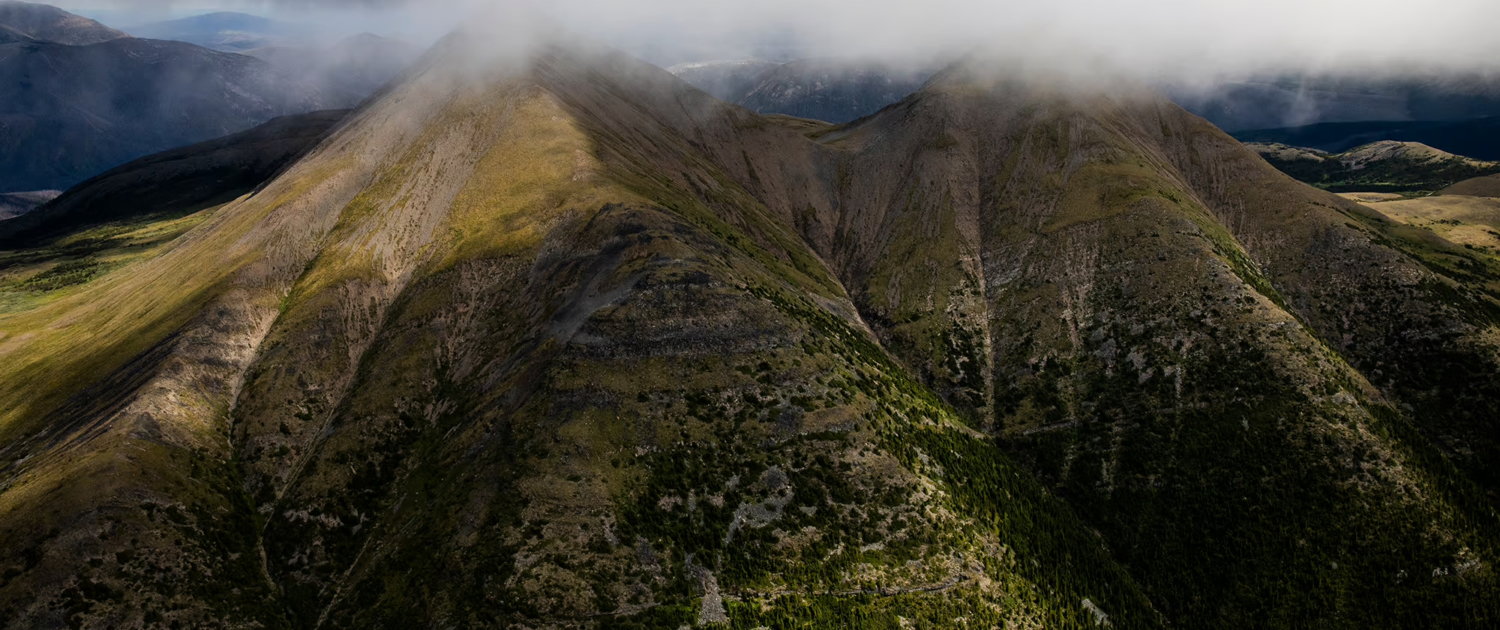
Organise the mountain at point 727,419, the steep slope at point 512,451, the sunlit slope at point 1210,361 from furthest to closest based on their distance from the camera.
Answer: the sunlit slope at point 1210,361 < the mountain at point 727,419 < the steep slope at point 512,451

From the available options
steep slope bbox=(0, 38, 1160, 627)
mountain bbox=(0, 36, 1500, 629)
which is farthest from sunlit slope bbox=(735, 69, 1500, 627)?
steep slope bbox=(0, 38, 1160, 627)

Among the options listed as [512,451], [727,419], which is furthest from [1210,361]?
[512,451]

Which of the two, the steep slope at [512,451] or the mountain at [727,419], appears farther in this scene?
the mountain at [727,419]

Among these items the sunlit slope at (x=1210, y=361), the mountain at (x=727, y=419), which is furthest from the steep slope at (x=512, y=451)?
the sunlit slope at (x=1210, y=361)

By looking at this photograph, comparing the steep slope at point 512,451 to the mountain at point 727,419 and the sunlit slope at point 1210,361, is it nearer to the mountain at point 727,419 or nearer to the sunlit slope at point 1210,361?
the mountain at point 727,419

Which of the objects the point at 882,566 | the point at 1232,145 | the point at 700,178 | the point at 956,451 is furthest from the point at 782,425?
the point at 1232,145

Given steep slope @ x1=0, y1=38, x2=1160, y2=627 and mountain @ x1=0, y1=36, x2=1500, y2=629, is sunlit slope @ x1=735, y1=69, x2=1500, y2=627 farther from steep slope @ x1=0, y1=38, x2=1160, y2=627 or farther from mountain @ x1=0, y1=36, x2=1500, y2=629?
steep slope @ x1=0, y1=38, x2=1160, y2=627
